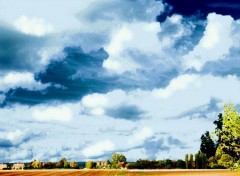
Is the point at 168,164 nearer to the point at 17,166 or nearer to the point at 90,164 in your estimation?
the point at 90,164

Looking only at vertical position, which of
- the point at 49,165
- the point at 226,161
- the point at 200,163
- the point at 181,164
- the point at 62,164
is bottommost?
the point at 181,164

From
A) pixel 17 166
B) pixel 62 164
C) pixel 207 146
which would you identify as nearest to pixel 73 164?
pixel 62 164

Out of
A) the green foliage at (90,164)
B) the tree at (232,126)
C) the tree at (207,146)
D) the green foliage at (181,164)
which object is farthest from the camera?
the tree at (207,146)

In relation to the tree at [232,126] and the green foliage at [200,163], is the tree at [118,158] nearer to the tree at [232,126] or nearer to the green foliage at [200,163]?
the green foliage at [200,163]

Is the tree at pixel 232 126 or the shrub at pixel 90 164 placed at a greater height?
the tree at pixel 232 126

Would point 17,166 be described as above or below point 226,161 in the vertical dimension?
below

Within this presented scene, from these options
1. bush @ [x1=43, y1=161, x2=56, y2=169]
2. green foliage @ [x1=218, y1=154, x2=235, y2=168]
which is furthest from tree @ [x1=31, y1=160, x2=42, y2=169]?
green foliage @ [x1=218, y1=154, x2=235, y2=168]

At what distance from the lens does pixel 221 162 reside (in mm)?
28141

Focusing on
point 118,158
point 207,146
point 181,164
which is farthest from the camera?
point 207,146

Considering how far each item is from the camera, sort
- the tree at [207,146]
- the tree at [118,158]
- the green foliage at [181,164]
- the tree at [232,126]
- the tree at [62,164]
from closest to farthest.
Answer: the tree at [232,126] → the green foliage at [181,164] → the tree at [62,164] → the tree at [118,158] → the tree at [207,146]

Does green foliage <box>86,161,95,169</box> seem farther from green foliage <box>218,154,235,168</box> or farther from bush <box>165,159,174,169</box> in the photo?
green foliage <box>218,154,235,168</box>

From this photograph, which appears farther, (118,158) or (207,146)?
(207,146)

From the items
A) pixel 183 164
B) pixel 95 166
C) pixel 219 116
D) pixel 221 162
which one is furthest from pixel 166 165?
pixel 221 162

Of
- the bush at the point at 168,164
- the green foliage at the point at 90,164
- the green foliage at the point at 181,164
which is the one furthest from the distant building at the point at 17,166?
the green foliage at the point at 181,164
